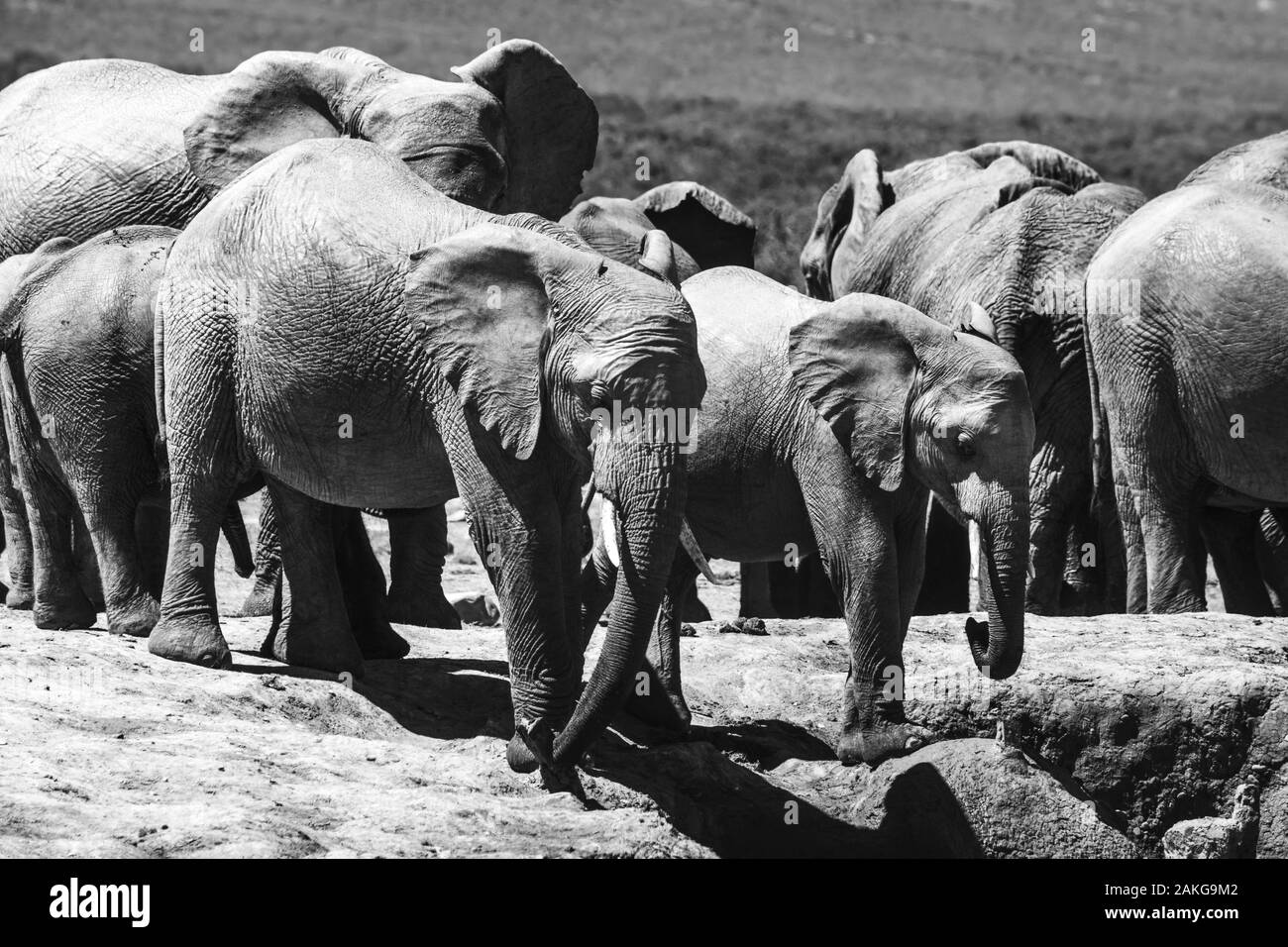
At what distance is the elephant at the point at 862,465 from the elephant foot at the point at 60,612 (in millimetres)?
2355

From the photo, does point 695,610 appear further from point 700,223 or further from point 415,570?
point 700,223

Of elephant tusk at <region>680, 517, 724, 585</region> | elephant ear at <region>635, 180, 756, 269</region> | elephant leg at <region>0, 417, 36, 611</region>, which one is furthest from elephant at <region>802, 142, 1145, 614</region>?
elephant leg at <region>0, 417, 36, 611</region>

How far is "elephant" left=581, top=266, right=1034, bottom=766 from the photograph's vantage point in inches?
317

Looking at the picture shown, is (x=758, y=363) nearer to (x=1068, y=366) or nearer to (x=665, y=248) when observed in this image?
(x=665, y=248)

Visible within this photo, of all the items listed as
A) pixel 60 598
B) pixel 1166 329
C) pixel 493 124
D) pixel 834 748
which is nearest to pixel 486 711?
pixel 834 748

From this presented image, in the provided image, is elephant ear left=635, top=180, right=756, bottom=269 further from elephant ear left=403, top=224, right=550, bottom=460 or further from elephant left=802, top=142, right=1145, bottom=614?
elephant ear left=403, top=224, right=550, bottom=460

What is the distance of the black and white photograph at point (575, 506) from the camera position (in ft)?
24.0

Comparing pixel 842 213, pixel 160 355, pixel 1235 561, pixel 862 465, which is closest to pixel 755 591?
pixel 1235 561

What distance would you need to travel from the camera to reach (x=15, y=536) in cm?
1085

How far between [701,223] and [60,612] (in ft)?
20.9

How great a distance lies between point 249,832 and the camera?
6.62m

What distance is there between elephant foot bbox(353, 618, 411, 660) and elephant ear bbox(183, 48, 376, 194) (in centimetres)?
206

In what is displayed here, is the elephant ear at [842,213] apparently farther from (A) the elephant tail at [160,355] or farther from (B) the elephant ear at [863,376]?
(A) the elephant tail at [160,355]

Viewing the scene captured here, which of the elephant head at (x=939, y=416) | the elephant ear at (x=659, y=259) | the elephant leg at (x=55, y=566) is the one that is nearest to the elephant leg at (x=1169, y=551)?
the elephant head at (x=939, y=416)
